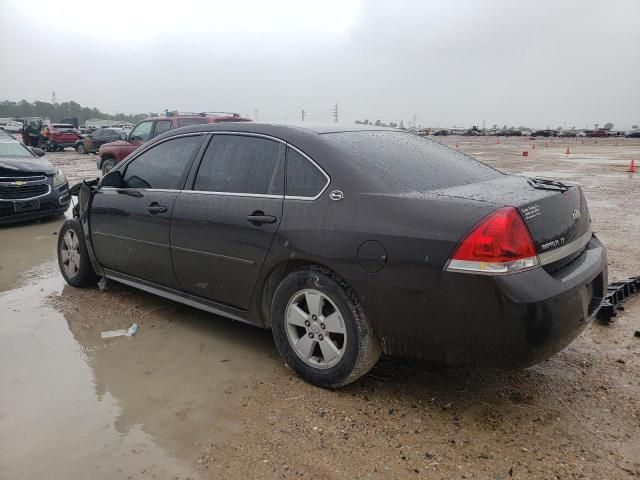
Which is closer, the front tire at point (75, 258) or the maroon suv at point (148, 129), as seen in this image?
the front tire at point (75, 258)

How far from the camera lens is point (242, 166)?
3498 mm

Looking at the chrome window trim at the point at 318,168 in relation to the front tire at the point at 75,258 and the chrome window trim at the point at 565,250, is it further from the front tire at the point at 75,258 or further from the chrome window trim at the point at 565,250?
the front tire at the point at 75,258

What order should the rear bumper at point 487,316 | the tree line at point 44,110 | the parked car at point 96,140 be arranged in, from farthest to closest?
1. the tree line at point 44,110
2. the parked car at point 96,140
3. the rear bumper at point 487,316

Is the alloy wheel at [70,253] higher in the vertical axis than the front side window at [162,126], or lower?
lower

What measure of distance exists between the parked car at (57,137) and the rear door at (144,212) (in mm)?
28064

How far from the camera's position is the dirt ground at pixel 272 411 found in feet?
7.93

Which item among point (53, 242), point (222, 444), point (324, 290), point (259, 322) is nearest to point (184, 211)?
point (259, 322)

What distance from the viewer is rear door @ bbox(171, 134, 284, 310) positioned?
10.6 ft

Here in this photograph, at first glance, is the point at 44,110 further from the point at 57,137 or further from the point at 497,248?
the point at 497,248

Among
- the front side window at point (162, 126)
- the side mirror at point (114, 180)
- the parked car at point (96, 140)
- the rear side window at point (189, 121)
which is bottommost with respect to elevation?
the parked car at point (96, 140)

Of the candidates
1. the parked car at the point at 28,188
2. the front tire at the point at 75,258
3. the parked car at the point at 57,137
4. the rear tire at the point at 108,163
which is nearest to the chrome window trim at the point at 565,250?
the front tire at the point at 75,258

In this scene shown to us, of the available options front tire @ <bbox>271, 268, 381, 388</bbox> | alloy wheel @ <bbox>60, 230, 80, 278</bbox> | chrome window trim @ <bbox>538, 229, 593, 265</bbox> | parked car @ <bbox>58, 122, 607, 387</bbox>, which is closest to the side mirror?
parked car @ <bbox>58, 122, 607, 387</bbox>

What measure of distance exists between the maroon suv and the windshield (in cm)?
298

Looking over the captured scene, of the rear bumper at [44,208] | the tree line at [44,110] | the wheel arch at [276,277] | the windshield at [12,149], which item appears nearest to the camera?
the wheel arch at [276,277]
